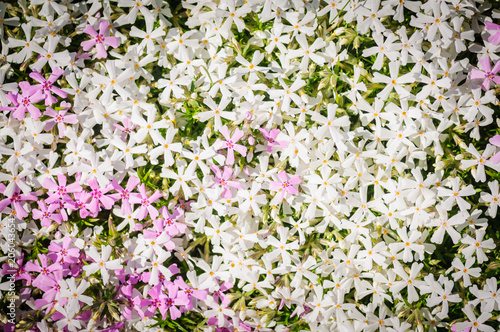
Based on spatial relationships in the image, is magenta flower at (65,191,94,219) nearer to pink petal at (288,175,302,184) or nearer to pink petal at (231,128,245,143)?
pink petal at (231,128,245,143)

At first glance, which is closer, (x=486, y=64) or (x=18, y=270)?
(x=486, y=64)

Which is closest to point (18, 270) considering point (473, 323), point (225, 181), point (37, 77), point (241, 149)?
point (37, 77)

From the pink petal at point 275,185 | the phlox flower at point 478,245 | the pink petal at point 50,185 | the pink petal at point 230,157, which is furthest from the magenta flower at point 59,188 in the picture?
the phlox flower at point 478,245

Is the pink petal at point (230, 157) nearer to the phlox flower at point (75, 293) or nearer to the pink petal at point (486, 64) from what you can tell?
the phlox flower at point (75, 293)

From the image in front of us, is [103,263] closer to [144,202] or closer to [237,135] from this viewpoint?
[144,202]

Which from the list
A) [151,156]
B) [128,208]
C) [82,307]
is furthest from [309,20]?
[82,307]

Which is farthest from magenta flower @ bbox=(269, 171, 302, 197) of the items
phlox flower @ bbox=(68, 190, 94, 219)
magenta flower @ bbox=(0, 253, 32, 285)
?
magenta flower @ bbox=(0, 253, 32, 285)
